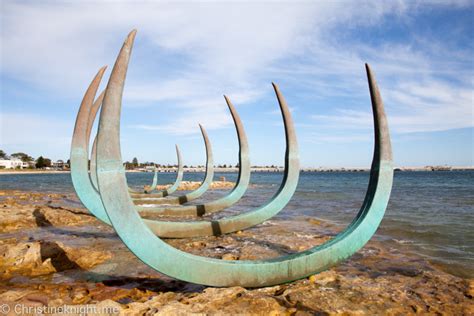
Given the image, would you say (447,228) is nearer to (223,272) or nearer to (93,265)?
(223,272)

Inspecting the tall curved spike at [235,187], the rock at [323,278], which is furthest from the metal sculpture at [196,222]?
the rock at [323,278]

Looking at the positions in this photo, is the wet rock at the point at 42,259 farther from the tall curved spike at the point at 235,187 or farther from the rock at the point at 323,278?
the tall curved spike at the point at 235,187

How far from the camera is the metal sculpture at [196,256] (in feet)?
8.35

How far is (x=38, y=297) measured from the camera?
9.83 ft

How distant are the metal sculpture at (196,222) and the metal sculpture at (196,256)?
212 centimetres

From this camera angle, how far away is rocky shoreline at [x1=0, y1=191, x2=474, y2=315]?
2912mm

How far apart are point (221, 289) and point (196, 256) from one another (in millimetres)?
434

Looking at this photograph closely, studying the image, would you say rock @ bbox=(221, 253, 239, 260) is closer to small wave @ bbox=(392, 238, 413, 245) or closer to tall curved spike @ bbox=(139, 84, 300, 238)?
tall curved spike @ bbox=(139, 84, 300, 238)

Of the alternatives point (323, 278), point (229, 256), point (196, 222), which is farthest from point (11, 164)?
point (323, 278)

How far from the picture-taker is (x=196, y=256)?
9.83ft

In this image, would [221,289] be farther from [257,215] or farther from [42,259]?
[257,215]

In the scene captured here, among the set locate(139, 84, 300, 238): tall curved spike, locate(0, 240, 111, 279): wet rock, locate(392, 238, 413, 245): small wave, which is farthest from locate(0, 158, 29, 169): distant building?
A: locate(392, 238, 413, 245): small wave

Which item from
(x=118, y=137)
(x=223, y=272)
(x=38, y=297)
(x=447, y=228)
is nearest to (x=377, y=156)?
(x=223, y=272)

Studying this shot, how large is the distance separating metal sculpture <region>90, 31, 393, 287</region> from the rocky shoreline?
0.66 ft
